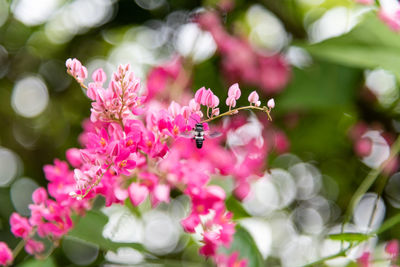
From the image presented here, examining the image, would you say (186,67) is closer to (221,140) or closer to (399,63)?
(221,140)

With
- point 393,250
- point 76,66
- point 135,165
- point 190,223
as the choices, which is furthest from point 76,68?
point 393,250

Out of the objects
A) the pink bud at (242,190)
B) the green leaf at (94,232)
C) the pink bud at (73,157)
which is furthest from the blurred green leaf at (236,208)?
the pink bud at (73,157)

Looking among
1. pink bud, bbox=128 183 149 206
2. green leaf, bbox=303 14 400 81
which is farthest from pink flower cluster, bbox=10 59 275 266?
green leaf, bbox=303 14 400 81

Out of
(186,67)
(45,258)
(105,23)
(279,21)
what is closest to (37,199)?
(45,258)

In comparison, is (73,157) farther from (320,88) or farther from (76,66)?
(320,88)

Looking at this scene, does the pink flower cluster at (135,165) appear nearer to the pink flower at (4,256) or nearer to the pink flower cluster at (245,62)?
the pink flower at (4,256)

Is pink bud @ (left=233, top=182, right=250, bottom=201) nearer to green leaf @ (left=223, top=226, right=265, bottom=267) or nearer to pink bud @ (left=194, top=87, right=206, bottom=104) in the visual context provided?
green leaf @ (left=223, top=226, right=265, bottom=267)
